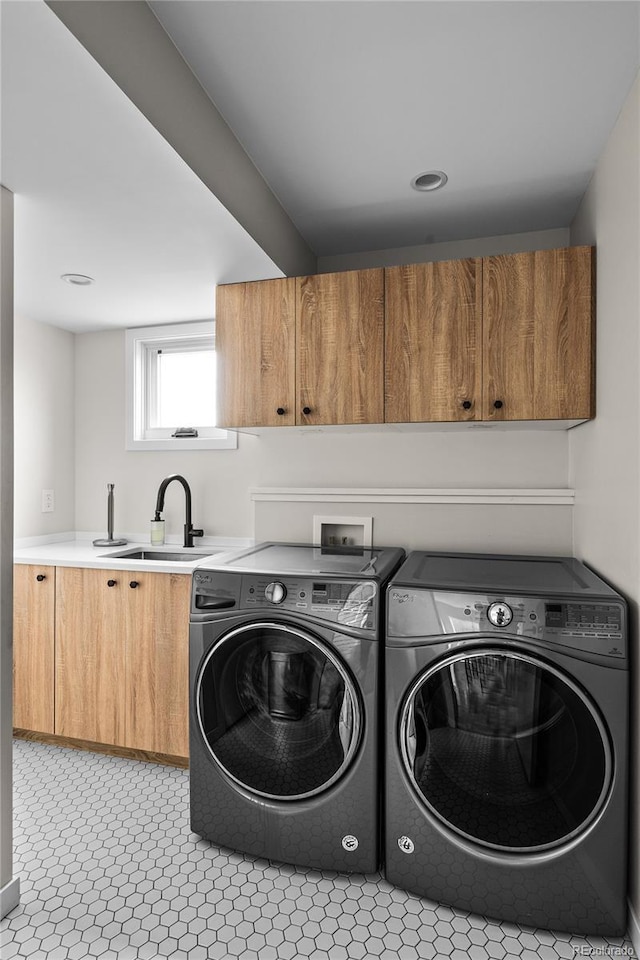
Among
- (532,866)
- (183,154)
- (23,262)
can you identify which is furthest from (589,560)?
(23,262)

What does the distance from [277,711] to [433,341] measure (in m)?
1.49

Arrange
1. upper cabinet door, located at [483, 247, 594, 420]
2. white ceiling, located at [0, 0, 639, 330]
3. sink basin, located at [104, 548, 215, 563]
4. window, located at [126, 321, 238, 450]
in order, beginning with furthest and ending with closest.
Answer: window, located at [126, 321, 238, 450]
sink basin, located at [104, 548, 215, 563]
upper cabinet door, located at [483, 247, 594, 420]
white ceiling, located at [0, 0, 639, 330]

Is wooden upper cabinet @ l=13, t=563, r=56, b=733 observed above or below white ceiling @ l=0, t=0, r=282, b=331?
below

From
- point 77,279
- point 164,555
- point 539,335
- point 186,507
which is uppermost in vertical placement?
point 77,279

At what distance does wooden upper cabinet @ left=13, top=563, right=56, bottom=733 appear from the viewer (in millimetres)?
2525

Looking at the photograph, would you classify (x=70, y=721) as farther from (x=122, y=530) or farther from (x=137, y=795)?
(x=122, y=530)

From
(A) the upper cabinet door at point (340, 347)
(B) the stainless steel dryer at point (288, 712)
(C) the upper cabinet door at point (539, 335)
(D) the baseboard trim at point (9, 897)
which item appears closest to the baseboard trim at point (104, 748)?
(B) the stainless steel dryer at point (288, 712)

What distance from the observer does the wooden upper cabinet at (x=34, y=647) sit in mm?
2525

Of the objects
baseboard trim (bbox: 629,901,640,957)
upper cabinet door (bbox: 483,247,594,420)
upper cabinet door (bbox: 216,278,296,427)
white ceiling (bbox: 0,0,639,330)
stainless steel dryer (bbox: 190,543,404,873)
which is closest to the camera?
white ceiling (bbox: 0,0,639,330)

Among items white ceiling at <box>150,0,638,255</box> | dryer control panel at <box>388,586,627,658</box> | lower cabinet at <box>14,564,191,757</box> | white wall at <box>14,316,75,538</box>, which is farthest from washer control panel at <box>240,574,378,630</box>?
white wall at <box>14,316,75,538</box>

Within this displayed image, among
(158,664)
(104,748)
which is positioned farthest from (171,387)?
(104,748)

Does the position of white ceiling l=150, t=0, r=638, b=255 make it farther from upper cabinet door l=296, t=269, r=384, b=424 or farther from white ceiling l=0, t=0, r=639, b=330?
upper cabinet door l=296, t=269, r=384, b=424

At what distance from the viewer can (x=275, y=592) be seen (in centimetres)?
180

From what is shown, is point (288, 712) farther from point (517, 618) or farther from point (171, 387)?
point (171, 387)
